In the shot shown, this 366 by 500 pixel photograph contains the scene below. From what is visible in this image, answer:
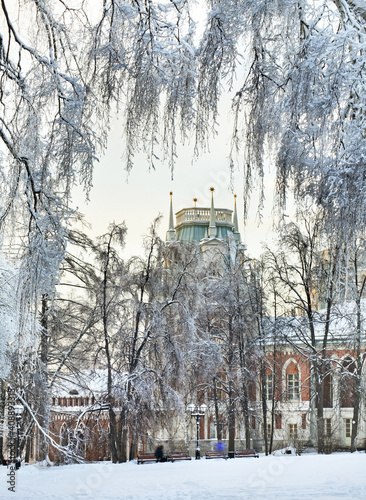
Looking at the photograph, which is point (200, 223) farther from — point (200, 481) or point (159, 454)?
point (200, 481)

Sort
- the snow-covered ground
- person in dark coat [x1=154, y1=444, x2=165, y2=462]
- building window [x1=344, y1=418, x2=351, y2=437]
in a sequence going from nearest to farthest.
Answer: the snow-covered ground → person in dark coat [x1=154, y1=444, x2=165, y2=462] → building window [x1=344, y1=418, x2=351, y2=437]

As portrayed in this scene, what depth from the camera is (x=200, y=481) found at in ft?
45.9

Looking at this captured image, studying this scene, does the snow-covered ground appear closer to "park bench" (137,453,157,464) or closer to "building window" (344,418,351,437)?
"park bench" (137,453,157,464)

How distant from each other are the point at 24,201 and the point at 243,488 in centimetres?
980

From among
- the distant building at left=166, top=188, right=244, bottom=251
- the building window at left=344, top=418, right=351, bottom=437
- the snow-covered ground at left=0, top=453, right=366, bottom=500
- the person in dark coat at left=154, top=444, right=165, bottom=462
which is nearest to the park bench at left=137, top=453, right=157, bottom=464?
the person in dark coat at left=154, top=444, right=165, bottom=462

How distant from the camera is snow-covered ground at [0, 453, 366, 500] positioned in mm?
11625

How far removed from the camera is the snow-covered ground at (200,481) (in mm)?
11625

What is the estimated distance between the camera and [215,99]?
3842mm

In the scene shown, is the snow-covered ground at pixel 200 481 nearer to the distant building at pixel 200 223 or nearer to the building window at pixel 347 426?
the building window at pixel 347 426

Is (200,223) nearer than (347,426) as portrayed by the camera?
No

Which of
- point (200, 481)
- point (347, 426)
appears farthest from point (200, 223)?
point (200, 481)

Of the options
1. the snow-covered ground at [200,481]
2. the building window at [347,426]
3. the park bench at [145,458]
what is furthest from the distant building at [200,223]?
the snow-covered ground at [200,481]

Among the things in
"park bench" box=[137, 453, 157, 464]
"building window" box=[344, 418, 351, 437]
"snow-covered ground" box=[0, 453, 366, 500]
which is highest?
"snow-covered ground" box=[0, 453, 366, 500]

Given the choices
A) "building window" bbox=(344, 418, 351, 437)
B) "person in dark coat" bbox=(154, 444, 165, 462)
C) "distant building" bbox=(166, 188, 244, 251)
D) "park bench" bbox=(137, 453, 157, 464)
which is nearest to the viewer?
"park bench" bbox=(137, 453, 157, 464)
